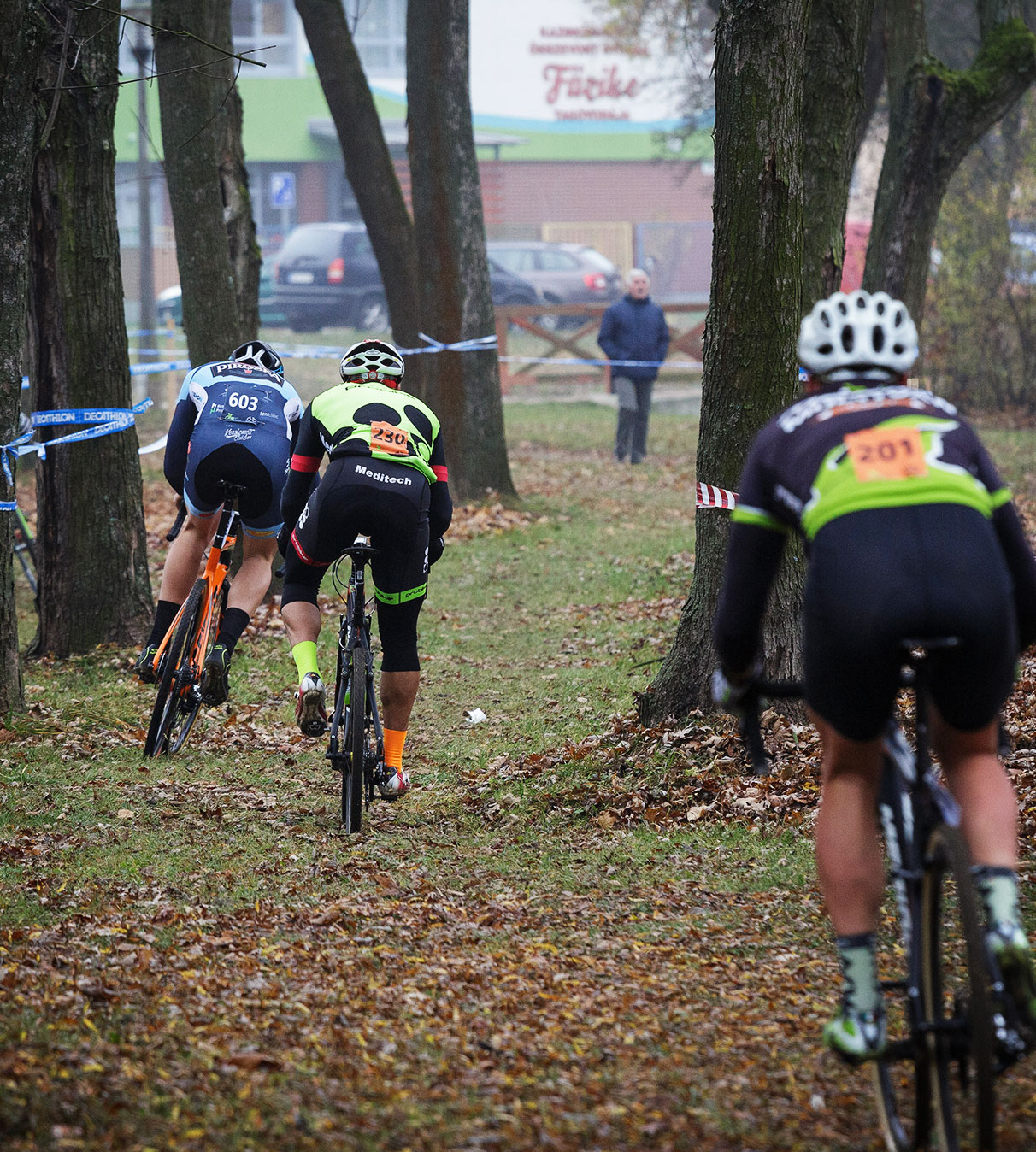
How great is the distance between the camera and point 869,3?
958 centimetres

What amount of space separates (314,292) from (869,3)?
2242 centimetres

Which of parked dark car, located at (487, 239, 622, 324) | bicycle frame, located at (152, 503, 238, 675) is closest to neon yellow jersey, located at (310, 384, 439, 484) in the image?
bicycle frame, located at (152, 503, 238, 675)

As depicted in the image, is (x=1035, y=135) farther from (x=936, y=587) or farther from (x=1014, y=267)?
(x=936, y=587)

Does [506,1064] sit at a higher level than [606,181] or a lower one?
lower

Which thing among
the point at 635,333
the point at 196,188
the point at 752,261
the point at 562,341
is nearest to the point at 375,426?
the point at 752,261

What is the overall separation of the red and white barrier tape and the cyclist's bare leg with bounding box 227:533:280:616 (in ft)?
7.73

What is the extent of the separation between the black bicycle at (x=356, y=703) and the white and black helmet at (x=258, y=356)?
192 centimetres

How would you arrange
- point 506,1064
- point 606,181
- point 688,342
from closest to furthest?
point 506,1064 < point 688,342 < point 606,181

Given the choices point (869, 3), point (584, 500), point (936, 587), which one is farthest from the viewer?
point (584, 500)

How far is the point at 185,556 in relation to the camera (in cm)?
788

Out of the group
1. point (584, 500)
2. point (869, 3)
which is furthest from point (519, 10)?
point (869, 3)

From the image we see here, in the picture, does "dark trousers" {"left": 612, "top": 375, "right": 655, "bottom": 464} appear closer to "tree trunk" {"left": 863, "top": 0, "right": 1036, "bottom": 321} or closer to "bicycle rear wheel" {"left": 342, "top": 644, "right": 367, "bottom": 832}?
"tree trunk" {"left": 863, "top": 0, "right": 1036, "bottom": 321}

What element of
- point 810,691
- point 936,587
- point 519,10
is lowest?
point 810,691

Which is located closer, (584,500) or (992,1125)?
(992,1125)
